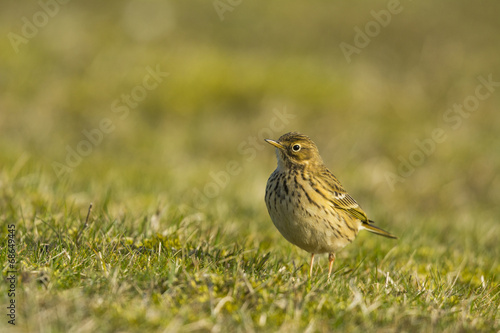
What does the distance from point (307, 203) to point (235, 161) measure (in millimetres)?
6651

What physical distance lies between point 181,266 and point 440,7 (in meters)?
20.2

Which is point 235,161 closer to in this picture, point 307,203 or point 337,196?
point 337,196

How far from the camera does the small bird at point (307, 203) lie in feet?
18.4

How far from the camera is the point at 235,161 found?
12.3 meters

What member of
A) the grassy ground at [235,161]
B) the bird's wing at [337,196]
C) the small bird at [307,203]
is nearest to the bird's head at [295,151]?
the small bird at [307,203]

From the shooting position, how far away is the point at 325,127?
539 inches

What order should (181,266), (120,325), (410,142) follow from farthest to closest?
1. (410,142)
2. (181,266)
3. (120,325)

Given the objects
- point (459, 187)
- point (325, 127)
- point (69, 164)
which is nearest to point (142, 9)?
point (325, 127)

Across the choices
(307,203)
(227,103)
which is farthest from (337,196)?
(227,103)

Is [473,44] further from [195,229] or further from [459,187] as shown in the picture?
[195,229]

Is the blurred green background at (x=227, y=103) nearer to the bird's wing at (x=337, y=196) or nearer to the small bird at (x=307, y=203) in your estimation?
the bird's wing at (x=337, y=196)

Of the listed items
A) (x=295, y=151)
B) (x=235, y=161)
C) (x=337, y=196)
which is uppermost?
(x=295, y=151)

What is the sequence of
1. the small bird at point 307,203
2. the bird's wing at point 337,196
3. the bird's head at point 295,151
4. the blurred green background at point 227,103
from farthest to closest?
1. the blurred green background at point 227,103
2. the bird's head at point 295,151
3. the bird's wing at point 337,196
4. the small bird at point 307,203

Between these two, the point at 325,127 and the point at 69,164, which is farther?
the point at 325,127
